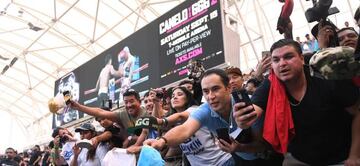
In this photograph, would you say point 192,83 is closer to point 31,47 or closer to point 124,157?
point 124,157

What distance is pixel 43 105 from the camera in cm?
2431

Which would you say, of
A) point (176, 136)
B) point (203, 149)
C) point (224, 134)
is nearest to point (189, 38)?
point (203, 149)

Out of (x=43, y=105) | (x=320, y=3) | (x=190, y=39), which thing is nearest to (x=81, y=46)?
(x=43, y=105)

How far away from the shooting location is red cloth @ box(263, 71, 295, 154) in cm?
188

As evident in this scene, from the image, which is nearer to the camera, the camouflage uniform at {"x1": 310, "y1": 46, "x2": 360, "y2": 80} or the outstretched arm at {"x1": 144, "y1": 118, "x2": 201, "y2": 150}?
the camouflage uniform at {"x1": 310, "y1": 46, "x2": 360, "y2": 80}

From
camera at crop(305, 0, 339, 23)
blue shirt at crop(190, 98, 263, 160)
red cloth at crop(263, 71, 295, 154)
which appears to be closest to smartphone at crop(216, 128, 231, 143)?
red cloth at crop(263, 71, 295, 154)

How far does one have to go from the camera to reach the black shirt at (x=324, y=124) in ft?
6.27

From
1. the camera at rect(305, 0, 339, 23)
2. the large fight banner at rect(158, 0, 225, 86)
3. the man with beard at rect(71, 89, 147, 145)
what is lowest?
the man with beard at rect(71, 89, 147, 145)

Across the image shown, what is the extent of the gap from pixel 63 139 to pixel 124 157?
1.42 metres

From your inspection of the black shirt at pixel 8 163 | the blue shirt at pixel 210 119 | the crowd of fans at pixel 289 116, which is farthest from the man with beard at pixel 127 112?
the black shirt at pixel 8 163

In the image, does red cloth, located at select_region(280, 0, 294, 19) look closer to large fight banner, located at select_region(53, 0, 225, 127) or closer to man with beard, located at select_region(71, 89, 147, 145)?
man with beard, located at select_region(71, 89, 147, 145)

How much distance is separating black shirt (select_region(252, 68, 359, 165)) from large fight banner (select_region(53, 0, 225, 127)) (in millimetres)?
4193

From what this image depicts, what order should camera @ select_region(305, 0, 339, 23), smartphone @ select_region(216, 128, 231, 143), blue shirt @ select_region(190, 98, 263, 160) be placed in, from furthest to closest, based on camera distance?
1. blue shirt @ select_region(190, 98, 263, 160)
2. camera @ select_region(305, 0, 339, 23)
3. smartphone @ select_region(216, 128, 231, 143)

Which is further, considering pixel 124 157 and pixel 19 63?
pixel 19 63
